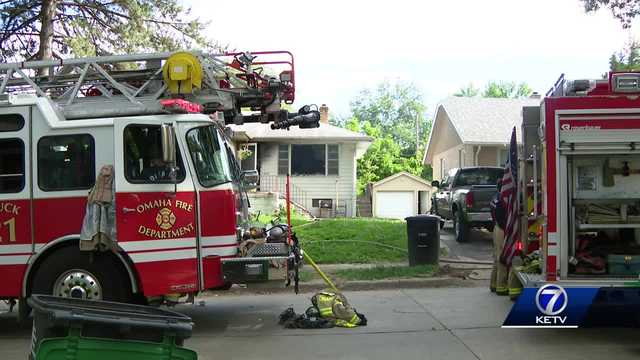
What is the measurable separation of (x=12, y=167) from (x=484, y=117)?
21.2 meters

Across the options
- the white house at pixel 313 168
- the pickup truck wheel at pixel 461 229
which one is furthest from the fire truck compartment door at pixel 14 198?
the white house at pixel 313 168

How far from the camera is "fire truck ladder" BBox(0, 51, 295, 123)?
756cm

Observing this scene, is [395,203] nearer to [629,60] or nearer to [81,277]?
[629,60]

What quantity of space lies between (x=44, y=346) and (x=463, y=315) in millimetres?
5969

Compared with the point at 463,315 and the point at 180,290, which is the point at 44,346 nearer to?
the point at 180,290

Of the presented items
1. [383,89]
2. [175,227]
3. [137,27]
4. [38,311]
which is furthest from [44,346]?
[383,89]

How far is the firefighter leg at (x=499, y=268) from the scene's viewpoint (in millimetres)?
9242

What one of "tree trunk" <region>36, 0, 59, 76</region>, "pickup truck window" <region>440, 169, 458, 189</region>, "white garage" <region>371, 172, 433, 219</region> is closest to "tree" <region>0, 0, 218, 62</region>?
"tree trunk" <region>36, 0, 59, 76</region>

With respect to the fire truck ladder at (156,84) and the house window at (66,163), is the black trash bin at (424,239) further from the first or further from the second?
the house window at (66,163)

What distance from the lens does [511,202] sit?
827 cm

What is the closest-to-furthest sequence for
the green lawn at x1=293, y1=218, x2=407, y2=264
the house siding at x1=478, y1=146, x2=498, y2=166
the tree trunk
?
the green lawn at x1=293, y1=218, x2=407, y2=264 → the tree trunk → the house siding at x1=478, y1=146, x2=498, y2=166

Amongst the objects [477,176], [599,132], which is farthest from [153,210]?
[477,176]

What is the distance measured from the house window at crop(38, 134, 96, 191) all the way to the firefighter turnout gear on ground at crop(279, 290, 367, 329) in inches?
120

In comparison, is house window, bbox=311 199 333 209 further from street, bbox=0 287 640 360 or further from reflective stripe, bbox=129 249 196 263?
reflective stripe, bbox=129 249 196 263
